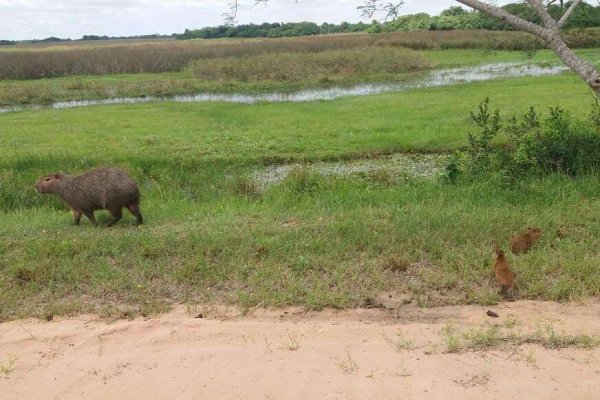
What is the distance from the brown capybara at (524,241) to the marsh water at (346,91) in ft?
66.0

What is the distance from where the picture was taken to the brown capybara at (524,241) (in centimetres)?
584

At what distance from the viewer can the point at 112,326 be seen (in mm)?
4773

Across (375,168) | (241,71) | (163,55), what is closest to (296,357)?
(375,168)

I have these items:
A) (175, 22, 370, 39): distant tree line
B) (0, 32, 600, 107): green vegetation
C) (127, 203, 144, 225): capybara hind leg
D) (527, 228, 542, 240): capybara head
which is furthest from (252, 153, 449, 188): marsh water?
(175, 22, 370, 39): distant tree line

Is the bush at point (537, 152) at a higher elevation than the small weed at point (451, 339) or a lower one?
higher

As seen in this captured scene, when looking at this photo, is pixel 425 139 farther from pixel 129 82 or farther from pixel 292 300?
pixel 129 82

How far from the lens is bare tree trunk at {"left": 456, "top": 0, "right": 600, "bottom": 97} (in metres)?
6.95

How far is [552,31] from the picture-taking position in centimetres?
713

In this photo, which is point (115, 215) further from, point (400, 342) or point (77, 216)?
point (400, 342)

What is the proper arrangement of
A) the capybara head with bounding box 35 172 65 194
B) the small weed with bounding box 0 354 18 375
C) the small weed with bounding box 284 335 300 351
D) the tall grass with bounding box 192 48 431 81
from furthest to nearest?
the tall grass with bounding box 192 48 431 81 < the capybara head with bounding box 35 172 65 194 < the small weed with bounding box 284 335 300 351 < the small weed with bounding box 0 354 18 375

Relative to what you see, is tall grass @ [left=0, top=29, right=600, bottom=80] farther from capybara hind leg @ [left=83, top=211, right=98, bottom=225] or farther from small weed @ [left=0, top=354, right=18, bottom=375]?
small weed @ [left=0, top=354, right=18, bottom=375]

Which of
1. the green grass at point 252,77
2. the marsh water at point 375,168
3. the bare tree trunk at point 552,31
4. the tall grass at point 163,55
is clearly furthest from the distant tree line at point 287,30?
the bare tree trunk at point 552,31

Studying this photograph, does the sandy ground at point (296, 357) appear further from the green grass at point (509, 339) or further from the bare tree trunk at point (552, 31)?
the bare tree trunk at point (552, 31)

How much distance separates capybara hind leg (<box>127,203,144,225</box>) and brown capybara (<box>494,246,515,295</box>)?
4.65 m
